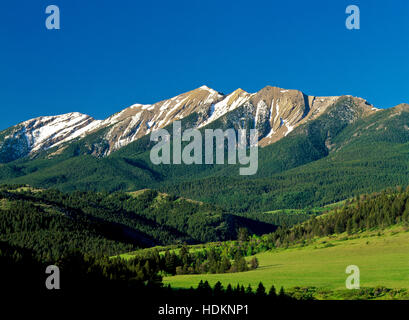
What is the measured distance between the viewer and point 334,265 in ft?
489

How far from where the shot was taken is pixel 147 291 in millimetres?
125062

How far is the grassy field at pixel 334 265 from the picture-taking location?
12556cm

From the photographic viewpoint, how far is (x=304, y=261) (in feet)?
544

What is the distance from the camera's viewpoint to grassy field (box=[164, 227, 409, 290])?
12556 cm

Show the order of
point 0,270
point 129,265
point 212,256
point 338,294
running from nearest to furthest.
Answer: point 338,294, point 0,270, point 129,265, point 212,256

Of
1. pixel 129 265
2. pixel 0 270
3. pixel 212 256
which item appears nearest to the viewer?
pixel 0 270

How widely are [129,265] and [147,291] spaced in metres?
40.1
